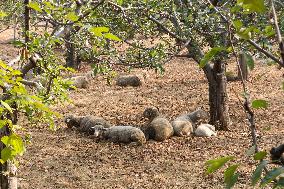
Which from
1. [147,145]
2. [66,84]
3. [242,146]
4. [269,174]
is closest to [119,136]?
[147,145]

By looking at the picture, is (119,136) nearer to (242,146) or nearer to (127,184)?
(127,184)

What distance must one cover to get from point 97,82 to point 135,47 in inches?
362

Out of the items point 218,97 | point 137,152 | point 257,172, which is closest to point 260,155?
point 257,172

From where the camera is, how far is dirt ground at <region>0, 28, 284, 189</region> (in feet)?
27.1

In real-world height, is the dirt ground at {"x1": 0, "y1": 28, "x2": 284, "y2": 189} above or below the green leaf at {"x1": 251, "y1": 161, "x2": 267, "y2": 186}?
below

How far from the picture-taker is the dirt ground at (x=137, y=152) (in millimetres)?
8273

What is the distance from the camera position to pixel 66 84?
5.19m

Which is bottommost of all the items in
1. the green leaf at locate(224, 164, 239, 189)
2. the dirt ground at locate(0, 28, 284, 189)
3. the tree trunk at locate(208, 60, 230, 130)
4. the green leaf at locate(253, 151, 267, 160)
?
the dirt ground at locate(0, 28, 284, 189)

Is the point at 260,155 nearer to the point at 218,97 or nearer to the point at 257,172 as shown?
the point at 257,172

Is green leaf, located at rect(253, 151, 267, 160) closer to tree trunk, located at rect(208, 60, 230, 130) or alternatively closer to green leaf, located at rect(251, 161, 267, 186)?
→ green leaf, located at rect(251, 161, 267, 186)

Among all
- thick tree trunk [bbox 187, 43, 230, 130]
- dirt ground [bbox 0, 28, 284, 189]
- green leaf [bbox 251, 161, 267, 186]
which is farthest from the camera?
thick tree trunk [bbox 187, 43, 230, 130]

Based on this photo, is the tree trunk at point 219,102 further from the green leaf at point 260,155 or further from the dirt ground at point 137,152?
the green leaf at point 260,155

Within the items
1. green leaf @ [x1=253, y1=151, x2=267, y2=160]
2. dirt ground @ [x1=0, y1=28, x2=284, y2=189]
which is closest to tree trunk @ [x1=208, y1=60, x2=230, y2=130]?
dirt ground @ [x1=0, y1=28, x2=284, y2=189]

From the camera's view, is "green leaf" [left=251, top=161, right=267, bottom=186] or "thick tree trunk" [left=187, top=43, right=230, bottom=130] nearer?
"green leaf" [left=251, top=161, right=267, bottom=186]
